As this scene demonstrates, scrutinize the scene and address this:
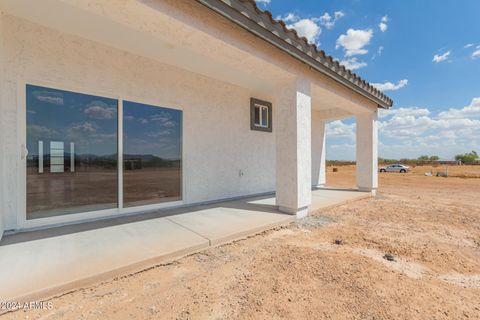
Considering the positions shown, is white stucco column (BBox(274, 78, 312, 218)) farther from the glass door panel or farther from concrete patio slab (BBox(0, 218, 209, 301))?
the glass door panel

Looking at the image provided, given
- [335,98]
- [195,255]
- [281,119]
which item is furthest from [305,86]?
[195,255]

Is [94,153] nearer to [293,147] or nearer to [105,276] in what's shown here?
[105,276]

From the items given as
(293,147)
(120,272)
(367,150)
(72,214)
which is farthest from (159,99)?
(367,150)

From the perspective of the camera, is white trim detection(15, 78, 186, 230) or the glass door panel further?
the glass door panel

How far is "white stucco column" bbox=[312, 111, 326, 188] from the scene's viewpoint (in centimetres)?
923

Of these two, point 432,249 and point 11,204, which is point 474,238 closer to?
point 432,249

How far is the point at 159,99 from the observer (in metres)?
4.78

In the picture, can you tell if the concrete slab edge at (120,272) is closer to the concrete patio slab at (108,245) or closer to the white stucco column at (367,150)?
the concrete patio slab at (108,245)

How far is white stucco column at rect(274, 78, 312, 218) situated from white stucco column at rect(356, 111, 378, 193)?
4.18m

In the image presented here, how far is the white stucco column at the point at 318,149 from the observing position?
9.23 metres

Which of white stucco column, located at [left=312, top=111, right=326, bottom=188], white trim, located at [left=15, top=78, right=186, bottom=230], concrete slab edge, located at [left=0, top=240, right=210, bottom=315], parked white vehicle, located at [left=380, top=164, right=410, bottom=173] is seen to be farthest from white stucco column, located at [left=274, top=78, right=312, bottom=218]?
parked white vehicle, located at [left=380, top=164, right=410, bottom=173]

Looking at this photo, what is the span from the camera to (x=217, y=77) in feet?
18.5

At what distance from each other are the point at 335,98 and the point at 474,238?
4053 mm

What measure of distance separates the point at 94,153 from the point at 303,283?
437 centimetres
